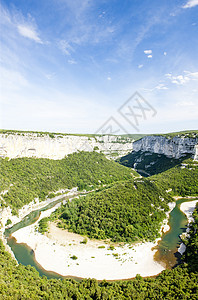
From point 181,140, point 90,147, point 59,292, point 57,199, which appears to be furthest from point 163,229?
point 90,147

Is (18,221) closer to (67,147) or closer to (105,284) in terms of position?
(105,284)

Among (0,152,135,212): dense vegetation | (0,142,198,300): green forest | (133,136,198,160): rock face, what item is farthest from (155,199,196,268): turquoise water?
(133,136,198,160): rock face

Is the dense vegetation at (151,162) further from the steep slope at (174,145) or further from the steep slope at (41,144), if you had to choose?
the steep slope at (41,144)

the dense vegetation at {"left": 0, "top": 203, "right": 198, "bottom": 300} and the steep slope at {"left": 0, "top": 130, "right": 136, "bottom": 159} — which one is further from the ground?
the steep slope at {"left": 0, "top": 130, "right": 136, "bottom": 159}

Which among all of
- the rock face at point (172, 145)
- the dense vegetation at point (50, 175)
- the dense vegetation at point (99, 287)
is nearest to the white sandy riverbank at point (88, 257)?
the dense vegetation at point (99, 287)

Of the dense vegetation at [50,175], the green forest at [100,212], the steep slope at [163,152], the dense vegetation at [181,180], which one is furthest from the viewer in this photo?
the steep slope at [163,152]

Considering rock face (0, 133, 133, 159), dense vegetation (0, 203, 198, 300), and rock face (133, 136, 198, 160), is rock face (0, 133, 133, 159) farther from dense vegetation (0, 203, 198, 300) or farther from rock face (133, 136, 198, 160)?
dense vegetation (0, 203, 198, 300)
